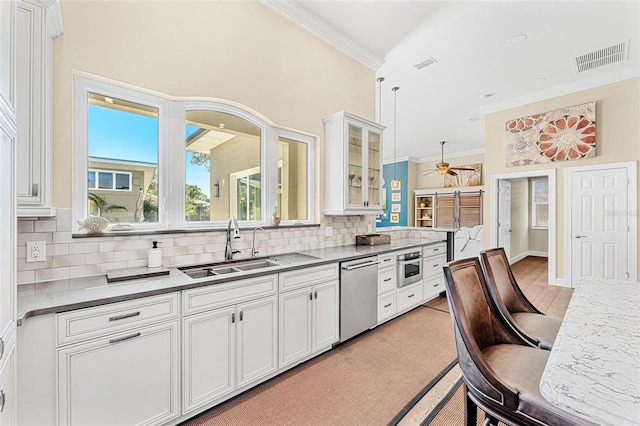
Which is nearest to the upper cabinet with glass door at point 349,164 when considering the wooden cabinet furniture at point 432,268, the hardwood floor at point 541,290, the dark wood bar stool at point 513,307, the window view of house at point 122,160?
the wooden cabinet furniture at point 432,268

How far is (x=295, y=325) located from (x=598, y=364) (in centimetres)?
185

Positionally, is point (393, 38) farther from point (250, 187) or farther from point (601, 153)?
point (601, 153)

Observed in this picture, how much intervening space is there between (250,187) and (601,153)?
552 centimetres

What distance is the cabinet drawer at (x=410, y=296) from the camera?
3.44 m

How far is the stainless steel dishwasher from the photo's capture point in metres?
2.71

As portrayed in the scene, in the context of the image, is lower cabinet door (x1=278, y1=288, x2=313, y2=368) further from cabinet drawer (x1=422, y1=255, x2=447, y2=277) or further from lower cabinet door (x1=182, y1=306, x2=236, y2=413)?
cabinet drawer (x1=422, y1=255, x2=447, y2=277)

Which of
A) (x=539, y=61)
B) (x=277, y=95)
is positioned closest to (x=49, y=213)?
(x=277, y=95)

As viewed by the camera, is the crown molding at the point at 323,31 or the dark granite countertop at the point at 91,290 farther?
the crown molding at the point at 323,31

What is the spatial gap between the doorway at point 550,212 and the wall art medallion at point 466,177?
11.0 feet

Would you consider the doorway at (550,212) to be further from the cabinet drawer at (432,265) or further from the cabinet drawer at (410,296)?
the cabinet drawer at (410,296)

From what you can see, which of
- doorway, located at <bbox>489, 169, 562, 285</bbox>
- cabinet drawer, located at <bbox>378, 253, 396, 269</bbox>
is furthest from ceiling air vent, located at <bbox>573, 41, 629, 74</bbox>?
cabinet drawer, located at <bbox>378, 253, 396, 269</bbox>

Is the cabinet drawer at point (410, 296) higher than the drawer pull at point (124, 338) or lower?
lower

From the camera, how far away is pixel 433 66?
13.9ft

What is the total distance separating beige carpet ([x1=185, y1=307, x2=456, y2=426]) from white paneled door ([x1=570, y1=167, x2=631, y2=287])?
11.7 ft
